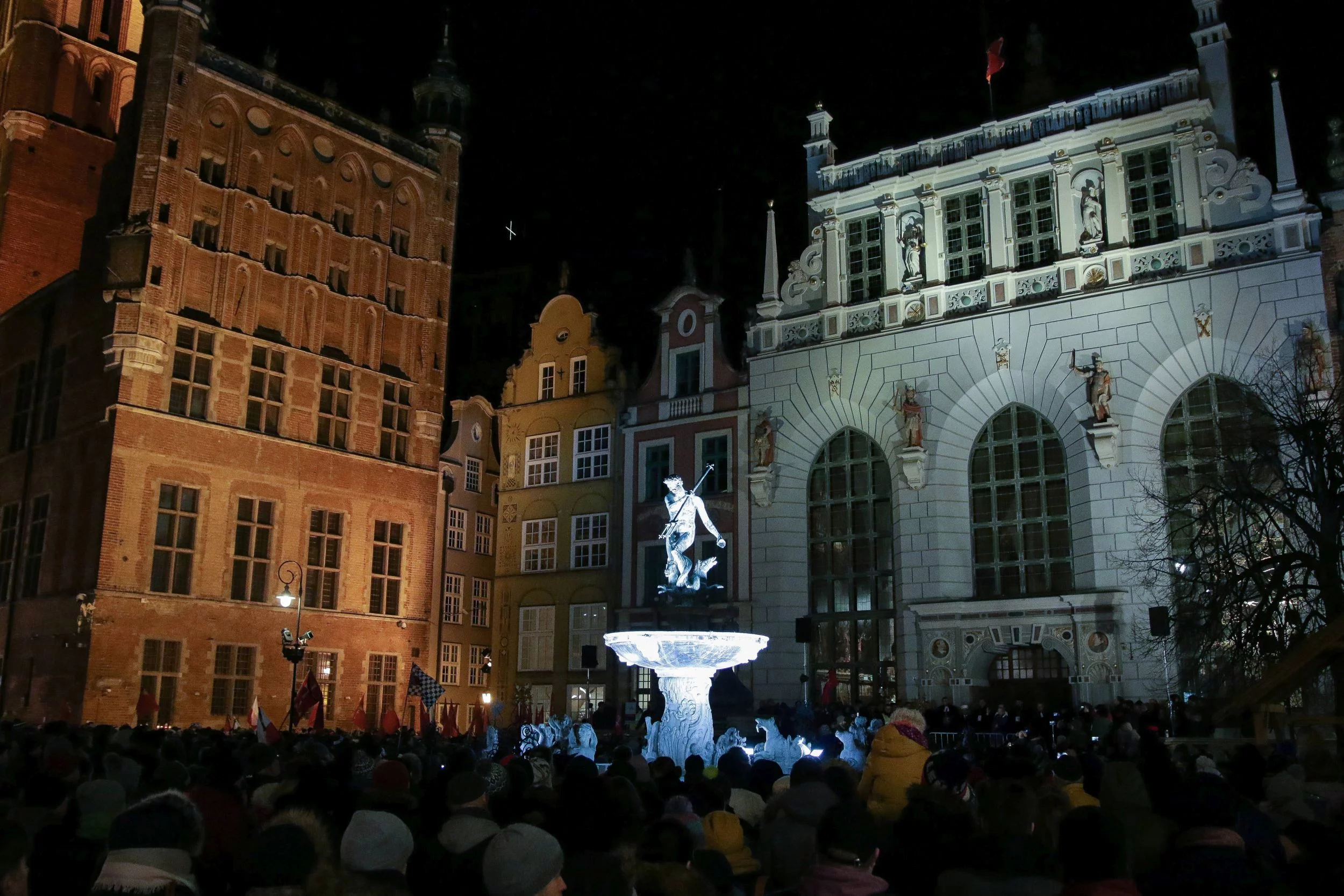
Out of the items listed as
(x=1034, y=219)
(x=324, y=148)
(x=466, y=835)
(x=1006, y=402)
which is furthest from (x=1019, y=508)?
(x=466, y=835)

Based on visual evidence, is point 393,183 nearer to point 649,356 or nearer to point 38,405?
point 649,356

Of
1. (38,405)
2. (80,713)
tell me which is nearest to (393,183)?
(38,405)

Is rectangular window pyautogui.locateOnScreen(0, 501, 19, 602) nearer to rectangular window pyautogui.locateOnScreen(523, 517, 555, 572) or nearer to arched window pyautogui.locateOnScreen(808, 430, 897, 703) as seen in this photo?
rectangular window pyautogui.locateOnScreen(523, 517, 555, 572)

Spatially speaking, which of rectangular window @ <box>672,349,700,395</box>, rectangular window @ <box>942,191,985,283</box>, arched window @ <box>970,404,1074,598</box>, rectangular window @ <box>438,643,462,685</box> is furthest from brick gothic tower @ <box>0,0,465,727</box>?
arched window @ <box>970,404,1074,598</box>

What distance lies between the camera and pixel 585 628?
40188 millimetres

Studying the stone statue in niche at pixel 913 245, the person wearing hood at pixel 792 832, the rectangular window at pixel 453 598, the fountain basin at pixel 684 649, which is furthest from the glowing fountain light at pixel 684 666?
the rectangular window at pixel 453 598

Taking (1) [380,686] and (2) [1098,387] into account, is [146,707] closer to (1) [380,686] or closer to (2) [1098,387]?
(1) [380,686]

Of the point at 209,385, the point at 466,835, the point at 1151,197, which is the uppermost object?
the point at 1151,197

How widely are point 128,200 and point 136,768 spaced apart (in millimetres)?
31209

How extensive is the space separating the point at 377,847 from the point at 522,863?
0.82 m

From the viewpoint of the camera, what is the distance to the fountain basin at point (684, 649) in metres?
20.3

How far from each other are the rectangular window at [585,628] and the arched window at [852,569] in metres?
8.25

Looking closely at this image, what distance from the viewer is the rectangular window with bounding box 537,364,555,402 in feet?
140

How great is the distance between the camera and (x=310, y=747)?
1205 cm
